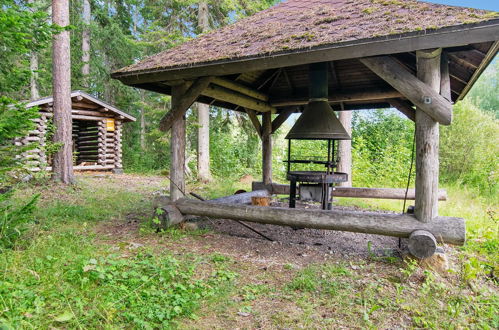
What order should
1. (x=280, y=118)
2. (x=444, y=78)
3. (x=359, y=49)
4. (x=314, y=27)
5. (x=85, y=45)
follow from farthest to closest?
(x=85, y=45) < (x=280, y=118) < (x=314, y=27) < (x=444, y=78) < (x=359, y=49)

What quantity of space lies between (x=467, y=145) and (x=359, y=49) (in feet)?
42.7

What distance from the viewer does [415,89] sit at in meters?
4.10

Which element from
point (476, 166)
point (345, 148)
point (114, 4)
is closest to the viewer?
point (345, 148)

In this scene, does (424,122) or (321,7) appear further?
(321,7)

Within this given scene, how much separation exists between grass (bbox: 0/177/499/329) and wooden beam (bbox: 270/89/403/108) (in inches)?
126

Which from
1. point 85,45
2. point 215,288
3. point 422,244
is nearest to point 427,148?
point 422,244

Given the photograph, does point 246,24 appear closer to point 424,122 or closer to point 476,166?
point 424,122

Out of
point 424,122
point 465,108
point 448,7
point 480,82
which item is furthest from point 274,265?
point 480,82

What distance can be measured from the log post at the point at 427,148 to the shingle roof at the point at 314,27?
539mm

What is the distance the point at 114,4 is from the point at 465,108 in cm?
2061

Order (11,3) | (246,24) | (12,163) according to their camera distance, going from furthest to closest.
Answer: (246,24) → (12,163) → (11,3)

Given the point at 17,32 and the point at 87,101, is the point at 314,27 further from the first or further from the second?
the point at 87,101

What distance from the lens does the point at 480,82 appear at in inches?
1196

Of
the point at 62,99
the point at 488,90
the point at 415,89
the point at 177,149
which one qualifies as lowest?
the point at 177,149
